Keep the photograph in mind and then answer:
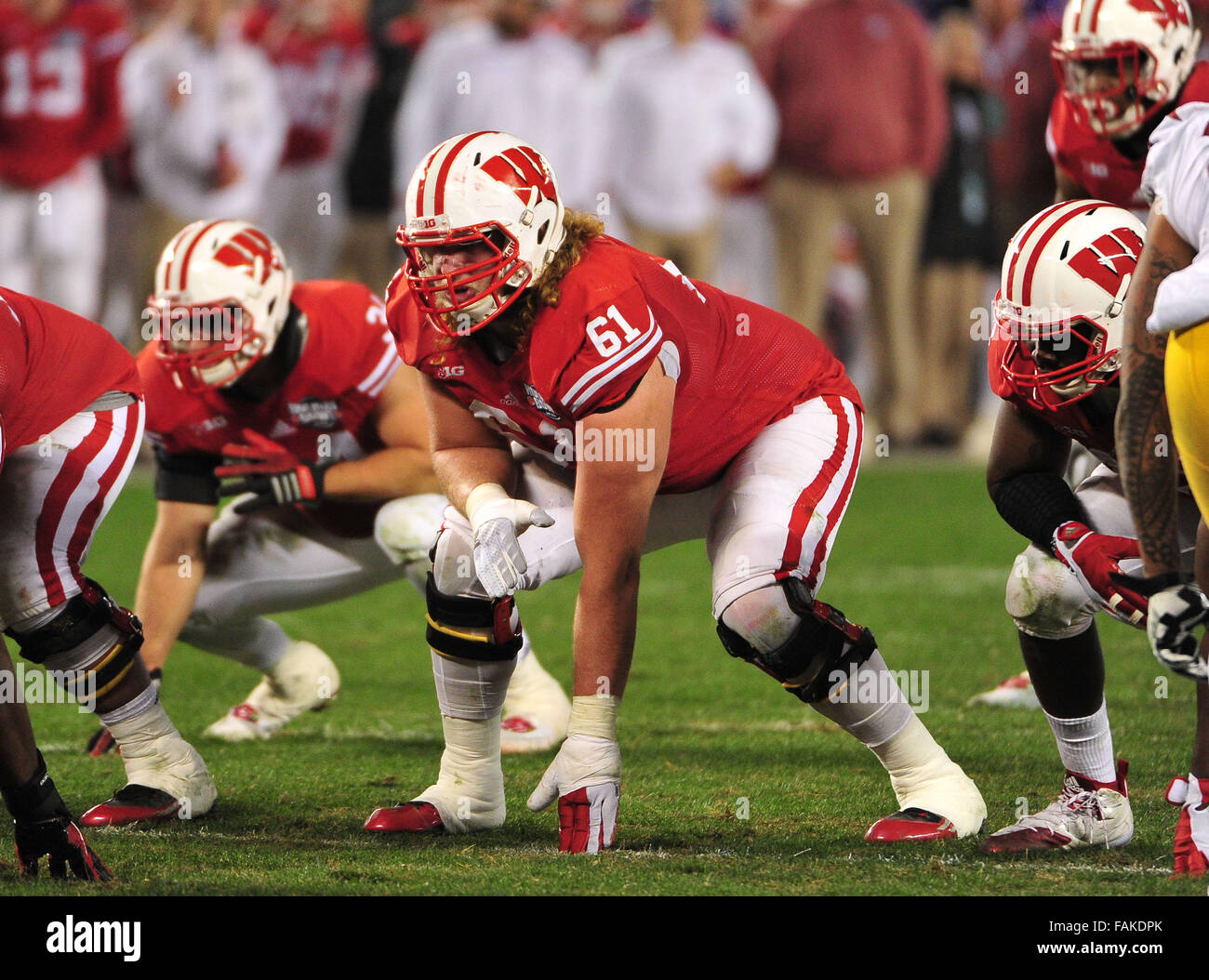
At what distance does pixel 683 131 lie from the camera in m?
11.0

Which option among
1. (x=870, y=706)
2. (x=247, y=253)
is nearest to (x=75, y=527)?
(x=247, y=253)

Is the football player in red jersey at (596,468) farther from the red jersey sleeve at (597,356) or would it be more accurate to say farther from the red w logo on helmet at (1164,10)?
the red w logo on helmet at (1164,10)

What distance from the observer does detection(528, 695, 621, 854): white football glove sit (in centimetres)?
375

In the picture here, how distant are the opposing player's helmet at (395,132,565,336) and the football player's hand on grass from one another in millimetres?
1303

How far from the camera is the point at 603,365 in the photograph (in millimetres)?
3668

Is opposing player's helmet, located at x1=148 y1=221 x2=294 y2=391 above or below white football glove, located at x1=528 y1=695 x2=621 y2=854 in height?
above

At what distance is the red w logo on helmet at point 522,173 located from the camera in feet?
12.6

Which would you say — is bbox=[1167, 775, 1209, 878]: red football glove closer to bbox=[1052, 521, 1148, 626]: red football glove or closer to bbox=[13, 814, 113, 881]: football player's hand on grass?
bbox=[1052, 521, 1148, 626]: red football glove

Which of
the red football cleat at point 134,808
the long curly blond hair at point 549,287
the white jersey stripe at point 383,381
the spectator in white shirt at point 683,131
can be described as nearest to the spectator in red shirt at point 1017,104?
the spectator in white shirt at point 683,131

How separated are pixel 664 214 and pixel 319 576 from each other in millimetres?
6169

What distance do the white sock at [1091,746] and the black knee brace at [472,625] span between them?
48.7 inches

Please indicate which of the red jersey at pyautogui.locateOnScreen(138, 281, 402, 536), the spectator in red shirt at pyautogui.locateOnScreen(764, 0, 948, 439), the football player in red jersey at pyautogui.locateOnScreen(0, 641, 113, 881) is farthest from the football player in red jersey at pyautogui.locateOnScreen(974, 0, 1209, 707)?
the spectator in red shirt at pyautogui.locateOnScreen(764, 0, 948, 439)
